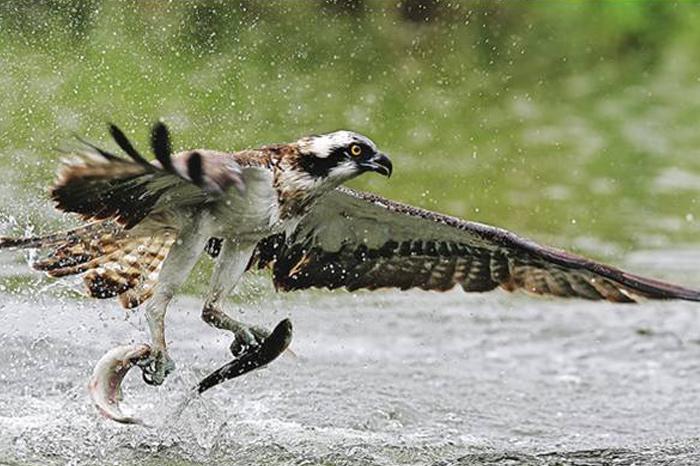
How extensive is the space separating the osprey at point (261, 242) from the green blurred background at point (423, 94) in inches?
114

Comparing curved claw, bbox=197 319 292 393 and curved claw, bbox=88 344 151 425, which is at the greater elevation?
curved claw, bbox=197 319 292 393

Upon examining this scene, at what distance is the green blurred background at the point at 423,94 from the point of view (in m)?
13.2

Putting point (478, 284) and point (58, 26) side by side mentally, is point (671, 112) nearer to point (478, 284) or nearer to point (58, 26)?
point (58, 26)

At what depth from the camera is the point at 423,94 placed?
17.4m

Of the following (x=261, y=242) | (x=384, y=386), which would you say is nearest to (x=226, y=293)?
(x=261, y=242)

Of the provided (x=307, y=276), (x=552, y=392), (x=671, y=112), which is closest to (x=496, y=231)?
(x=307, y=276)

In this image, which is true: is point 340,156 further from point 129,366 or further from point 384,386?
point 384,386

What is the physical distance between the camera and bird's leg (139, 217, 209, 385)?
715 centimetres

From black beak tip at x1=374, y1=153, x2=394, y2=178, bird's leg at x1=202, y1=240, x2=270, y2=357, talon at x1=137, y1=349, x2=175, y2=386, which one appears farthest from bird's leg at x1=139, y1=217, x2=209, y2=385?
black beak tip at x1=374, y1=153, x2=394, y2=178

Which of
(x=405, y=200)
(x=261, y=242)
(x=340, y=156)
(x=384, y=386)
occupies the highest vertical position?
(x=405, y=200)

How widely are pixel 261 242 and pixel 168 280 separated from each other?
0.80 meters

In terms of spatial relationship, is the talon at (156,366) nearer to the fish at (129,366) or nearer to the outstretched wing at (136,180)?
the fish at (129,366)

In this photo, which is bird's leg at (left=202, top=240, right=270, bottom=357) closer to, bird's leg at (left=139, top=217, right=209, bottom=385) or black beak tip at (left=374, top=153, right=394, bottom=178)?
bird's leg at (left=139, top=217, right=209, bottom=385)

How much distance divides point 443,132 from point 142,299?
8.55m
